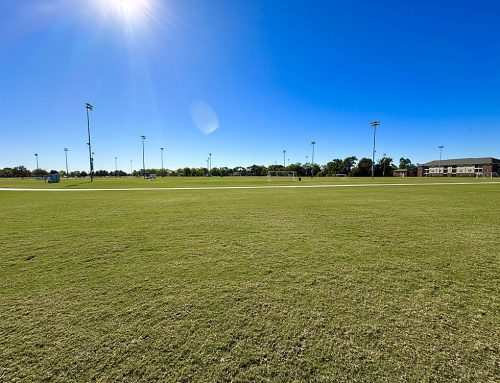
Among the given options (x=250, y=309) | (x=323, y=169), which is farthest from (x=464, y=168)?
(x=250, y=309)

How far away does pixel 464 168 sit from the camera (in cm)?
9688

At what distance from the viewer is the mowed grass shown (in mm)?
2109

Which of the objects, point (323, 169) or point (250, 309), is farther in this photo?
point (323, 169)

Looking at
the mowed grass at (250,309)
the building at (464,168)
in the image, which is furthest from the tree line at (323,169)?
the mowed grass at (250,309)

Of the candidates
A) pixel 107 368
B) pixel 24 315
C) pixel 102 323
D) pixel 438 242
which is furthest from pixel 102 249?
pixel 438 242

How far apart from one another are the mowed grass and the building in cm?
11209

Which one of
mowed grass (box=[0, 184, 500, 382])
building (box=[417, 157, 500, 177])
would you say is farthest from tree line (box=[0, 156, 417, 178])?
mowed grass (box=[0, 184, 500, 382])

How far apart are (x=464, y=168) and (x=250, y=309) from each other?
12897 cm

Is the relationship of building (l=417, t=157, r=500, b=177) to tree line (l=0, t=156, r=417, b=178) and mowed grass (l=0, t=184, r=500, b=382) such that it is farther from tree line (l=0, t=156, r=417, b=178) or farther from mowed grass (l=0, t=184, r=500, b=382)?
mowed grass (l=0, t=184, r=500, b=382)

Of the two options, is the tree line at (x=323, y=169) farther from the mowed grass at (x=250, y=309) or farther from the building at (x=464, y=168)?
the mowed grass at (x=250, y=309)

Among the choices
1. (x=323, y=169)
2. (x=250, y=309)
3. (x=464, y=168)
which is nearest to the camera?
(x=250, y=309)

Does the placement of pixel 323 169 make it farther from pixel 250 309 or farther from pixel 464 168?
pixel 250 309

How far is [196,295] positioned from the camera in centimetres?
333

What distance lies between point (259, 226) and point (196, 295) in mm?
4385
